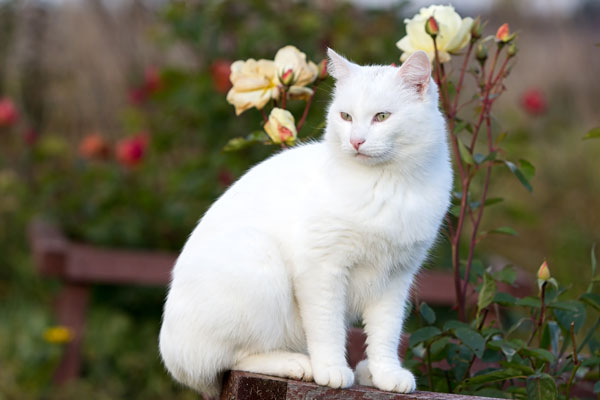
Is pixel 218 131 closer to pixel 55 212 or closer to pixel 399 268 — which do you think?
pixel 55 212

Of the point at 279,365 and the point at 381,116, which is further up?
the point at 381,116

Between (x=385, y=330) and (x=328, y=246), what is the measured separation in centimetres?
22

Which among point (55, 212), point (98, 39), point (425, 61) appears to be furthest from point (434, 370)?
point (98, 39)

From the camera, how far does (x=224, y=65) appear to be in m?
2.79

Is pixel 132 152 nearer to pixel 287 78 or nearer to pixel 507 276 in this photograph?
pixel 287 78

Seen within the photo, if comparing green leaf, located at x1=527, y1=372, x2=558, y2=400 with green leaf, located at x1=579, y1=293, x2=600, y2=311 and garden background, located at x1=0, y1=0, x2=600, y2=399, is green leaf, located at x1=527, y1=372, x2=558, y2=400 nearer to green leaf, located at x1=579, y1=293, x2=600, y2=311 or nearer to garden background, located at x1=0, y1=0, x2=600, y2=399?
green leaf, located at x1=579, y1=293, x2=600, y2=311

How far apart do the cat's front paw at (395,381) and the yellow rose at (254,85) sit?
0.61 meters

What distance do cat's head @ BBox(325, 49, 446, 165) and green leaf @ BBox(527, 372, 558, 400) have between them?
0.44 m

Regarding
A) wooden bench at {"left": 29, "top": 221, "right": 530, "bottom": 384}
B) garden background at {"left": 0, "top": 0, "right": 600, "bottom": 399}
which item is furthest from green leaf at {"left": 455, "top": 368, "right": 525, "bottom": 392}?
wooden bench at {"left": 29, "top": 221, "right": 530, "bottom": 384}

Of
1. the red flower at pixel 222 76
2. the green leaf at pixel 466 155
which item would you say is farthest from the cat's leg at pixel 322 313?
the red flower at pixel 222 76

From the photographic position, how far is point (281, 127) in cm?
152

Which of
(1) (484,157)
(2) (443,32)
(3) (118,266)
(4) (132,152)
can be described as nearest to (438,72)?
(2) (443,32)

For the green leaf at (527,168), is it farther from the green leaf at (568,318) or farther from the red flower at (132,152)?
the red flower at (132,152)

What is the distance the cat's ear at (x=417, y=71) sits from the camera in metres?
1.30
